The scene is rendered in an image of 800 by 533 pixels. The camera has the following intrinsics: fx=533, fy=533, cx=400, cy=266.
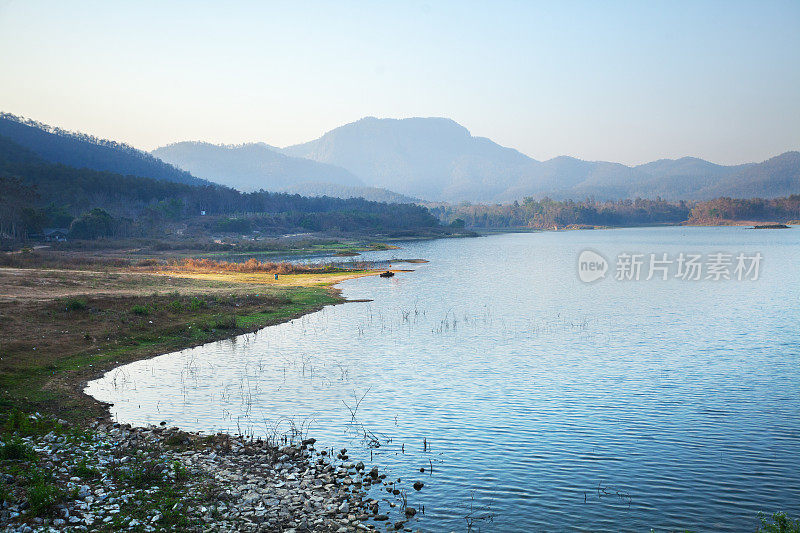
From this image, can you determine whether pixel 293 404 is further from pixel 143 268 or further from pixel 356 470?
pixel 143 268

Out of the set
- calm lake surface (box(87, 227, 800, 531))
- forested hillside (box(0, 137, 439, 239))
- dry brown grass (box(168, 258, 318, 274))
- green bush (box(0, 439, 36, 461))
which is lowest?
calm lake surface (box(87, 227, 800, 531))

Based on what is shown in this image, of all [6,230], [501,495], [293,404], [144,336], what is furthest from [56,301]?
[6,230]

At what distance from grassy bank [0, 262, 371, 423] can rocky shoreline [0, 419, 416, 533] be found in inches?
175

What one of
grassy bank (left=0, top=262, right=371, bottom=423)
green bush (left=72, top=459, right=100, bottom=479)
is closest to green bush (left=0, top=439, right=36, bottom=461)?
green bush (left=72, top=459, right=100, bottom=479)

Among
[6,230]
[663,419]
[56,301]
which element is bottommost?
[663,419]

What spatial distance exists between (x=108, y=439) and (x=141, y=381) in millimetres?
9714

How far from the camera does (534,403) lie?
75.5ft

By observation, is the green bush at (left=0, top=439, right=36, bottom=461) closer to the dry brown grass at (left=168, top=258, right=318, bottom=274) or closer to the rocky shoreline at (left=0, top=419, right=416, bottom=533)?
the rocky shoreline at (left=0, top=419, right=416, bottom=533)

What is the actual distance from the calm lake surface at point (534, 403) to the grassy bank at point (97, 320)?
6.34ft

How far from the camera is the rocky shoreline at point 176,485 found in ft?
38.7

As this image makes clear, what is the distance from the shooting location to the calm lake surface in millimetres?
14797

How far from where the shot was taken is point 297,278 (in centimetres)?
6981

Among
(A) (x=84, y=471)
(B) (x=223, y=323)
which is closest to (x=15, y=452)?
(A) (x=84, y=471)

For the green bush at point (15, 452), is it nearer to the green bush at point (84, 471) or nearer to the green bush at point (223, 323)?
the green bush at point (84, 471)
